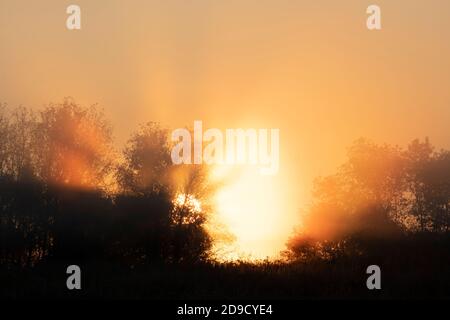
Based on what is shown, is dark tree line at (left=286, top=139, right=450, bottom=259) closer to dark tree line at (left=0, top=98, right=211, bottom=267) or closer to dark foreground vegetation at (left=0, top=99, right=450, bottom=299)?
dark foreground vegetation at (left=0, top=99, right=450, bottom=299)

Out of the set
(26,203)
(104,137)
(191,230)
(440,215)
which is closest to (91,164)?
(104,137)

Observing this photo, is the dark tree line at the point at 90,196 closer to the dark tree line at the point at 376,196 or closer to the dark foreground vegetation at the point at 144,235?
the dark foreground vegetation at the point at 144,235

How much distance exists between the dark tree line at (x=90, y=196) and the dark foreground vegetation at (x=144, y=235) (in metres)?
0.09


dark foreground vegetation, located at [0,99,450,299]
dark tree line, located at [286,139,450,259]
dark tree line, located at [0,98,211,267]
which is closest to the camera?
dark foreground vegetation, located at [0,99,450,299]

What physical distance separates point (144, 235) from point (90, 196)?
17.5ft

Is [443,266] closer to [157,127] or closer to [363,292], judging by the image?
[363,292]

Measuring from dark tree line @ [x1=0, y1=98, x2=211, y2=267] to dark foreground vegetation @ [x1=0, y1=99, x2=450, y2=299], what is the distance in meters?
0.09

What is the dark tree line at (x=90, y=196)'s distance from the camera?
155 feet

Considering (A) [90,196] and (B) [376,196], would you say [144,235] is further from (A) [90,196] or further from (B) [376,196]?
(B) [376,196]

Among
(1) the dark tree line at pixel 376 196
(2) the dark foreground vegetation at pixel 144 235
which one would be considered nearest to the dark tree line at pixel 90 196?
(2) the dark foreground vegetation at pixel 144 235

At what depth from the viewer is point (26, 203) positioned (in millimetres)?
48125

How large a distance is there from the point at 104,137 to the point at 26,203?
10854 mm

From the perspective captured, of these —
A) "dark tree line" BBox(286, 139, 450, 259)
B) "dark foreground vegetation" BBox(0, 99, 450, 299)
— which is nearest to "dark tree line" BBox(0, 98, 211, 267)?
"dark foreground vegetation" BBox(0, 99, 450, 299)

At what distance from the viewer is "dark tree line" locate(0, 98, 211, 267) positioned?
155 feet
